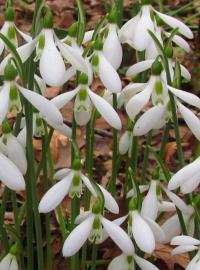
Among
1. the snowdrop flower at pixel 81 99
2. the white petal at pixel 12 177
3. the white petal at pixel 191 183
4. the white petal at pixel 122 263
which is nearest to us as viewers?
the white petal at pixel 12 177

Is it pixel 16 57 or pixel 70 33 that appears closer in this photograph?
pixel 16 57

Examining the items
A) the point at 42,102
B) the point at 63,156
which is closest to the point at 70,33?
the point at 42,102

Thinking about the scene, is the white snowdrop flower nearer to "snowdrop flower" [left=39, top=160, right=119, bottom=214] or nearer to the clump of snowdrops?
the clump of snowdrops

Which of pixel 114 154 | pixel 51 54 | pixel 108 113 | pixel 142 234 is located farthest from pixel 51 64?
pixel 114 154

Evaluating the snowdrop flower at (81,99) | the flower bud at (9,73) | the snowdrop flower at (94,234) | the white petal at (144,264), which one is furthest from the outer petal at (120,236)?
the flower bud at (9,73)

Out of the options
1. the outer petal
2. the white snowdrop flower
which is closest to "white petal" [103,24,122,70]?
the outer petal

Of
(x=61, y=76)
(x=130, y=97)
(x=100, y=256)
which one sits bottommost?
(x=100, y=256)

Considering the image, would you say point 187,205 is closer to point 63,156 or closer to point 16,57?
point 16,57

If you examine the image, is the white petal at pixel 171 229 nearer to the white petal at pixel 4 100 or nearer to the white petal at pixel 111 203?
the white petal at pixel 111 203
